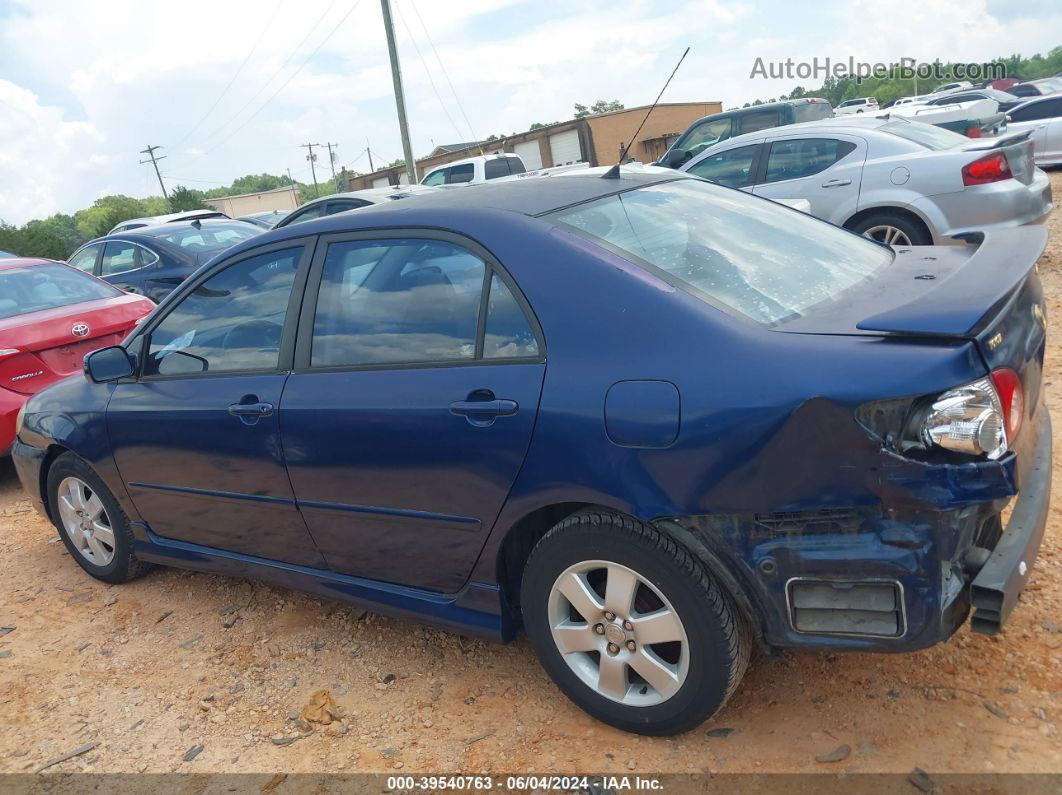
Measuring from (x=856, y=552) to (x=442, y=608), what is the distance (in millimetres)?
1410

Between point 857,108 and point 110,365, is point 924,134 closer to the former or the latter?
point 110,365

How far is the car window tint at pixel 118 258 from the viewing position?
989 centimetres

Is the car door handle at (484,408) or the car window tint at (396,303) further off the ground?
the car window tint at (396,303)

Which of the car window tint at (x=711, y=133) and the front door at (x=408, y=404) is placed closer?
the front door at (x=408, y=404)

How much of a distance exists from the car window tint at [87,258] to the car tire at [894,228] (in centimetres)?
873

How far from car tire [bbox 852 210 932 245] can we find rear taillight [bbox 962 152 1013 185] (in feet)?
1.64

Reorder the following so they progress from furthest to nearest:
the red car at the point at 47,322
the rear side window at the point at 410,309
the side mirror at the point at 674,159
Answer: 1. the side mirror at the point at 674,159
2. the red car at the point at 47,322
3. the rear side window at the point at 410,309

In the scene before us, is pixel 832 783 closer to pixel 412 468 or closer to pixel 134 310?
pixel 412 468

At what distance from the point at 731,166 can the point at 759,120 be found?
573cm

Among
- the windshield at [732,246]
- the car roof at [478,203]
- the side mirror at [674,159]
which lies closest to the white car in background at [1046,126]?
the side mirror at [674,159]

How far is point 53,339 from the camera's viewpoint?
564 cm

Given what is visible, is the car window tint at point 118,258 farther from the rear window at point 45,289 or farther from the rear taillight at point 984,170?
the rear taillight at point 984,170

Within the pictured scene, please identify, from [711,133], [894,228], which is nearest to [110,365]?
[894,228]

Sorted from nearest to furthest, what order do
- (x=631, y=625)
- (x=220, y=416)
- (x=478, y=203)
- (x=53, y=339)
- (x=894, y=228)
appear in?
(x=631, y=625), (x=478, y=203), (x=220, y=416), (x=53, y=339), (x=894, y=228)
